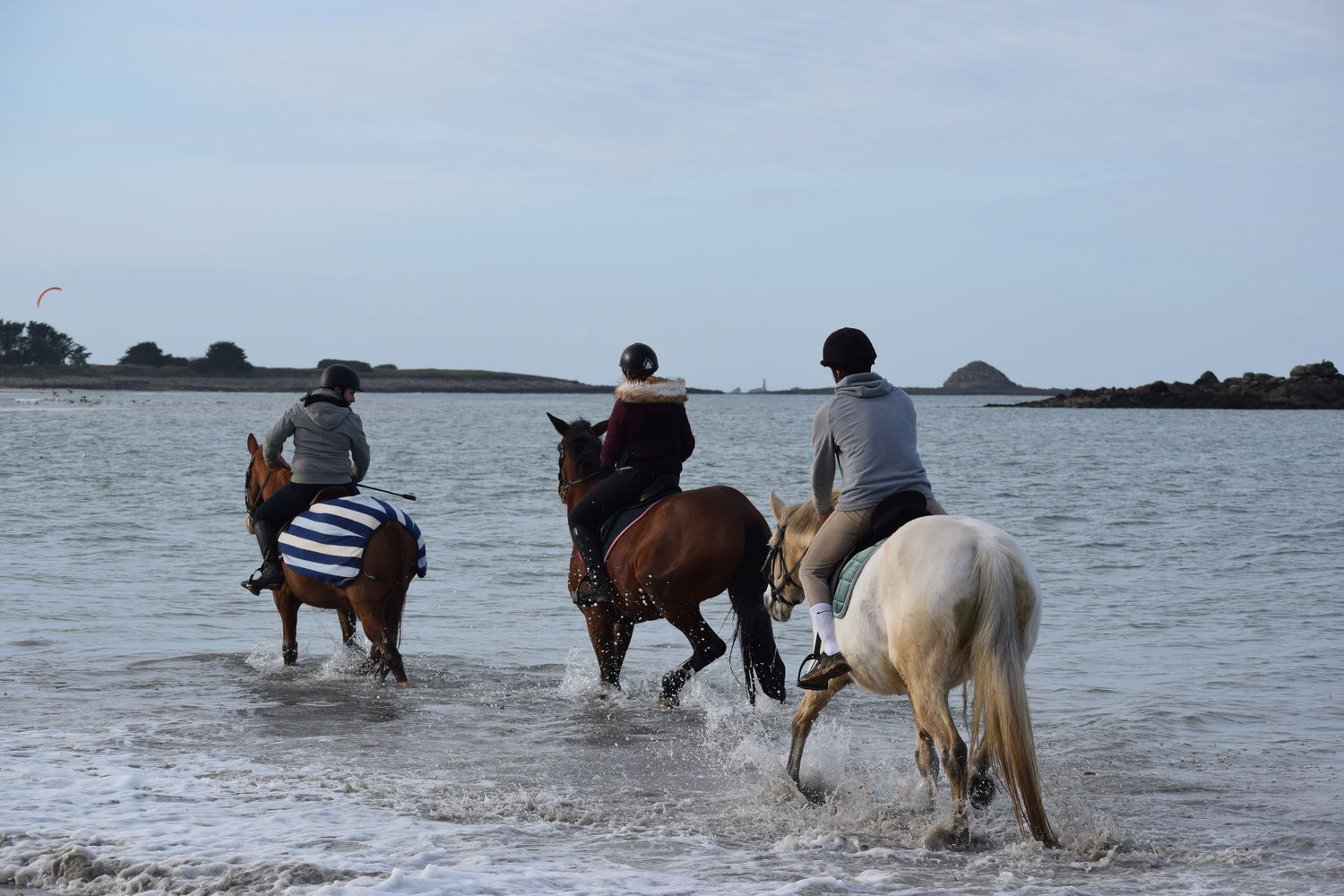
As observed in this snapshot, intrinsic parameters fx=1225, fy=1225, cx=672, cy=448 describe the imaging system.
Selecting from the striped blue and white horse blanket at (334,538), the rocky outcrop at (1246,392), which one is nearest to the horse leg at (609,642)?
the striped blue and white horse blanket at (334,538)

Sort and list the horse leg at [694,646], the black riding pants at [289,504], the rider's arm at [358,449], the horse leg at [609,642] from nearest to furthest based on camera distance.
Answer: the horse leg at [694,646], the horse leg at [609,642], the black riding pants at [289,504], the rider's arm at [358,449]

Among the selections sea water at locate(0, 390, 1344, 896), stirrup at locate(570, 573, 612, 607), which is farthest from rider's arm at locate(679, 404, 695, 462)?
sea water at locate(0, 390, 1344, 896)

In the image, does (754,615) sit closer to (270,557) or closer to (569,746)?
(569,746)

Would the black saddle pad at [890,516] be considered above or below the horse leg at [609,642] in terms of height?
above

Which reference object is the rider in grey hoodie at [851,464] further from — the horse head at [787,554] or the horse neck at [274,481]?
the horse neck at [274,481]

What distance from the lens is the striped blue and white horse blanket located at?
31.1ft

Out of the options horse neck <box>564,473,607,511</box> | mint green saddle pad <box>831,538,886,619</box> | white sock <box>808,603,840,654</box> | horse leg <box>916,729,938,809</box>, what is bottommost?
horse leg <box>916,729,938,809</box>

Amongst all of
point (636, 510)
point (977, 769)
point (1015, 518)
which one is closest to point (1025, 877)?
point (977, 769)

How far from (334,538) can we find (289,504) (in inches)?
28.2

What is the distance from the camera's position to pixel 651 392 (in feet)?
30.1

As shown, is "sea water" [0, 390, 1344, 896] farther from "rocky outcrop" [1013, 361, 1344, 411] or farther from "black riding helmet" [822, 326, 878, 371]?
"rocky outcrop" [1013, 361, 1344, 411]

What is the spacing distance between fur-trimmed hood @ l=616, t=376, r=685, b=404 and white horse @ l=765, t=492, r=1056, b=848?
3.30 meters

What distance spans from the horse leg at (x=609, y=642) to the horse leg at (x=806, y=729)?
2.91 meters

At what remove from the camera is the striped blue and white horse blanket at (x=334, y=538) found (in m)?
9.49
